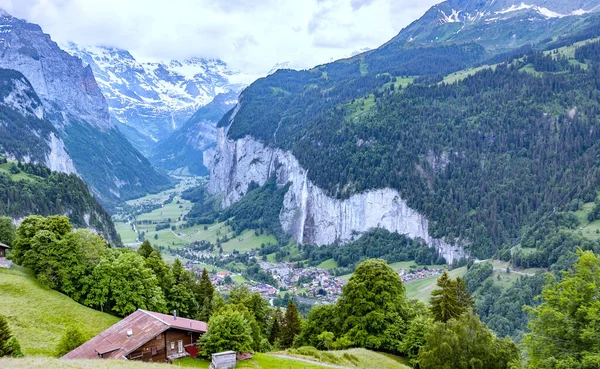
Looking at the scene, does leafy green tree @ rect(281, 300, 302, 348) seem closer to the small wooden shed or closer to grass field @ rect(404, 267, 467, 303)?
the small wooden shed

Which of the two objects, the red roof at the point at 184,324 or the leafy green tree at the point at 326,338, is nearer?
the red roof at the point at 184,324

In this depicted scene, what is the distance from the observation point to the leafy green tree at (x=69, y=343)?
40594 millimetres

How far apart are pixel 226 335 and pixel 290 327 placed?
28.7 m

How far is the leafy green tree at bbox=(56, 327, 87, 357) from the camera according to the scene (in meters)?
40.6

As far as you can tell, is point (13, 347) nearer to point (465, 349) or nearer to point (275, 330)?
point (465, 349)

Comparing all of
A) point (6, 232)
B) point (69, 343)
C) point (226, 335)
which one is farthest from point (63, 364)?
point (6, 232)

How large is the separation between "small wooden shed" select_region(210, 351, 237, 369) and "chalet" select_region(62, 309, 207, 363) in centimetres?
519

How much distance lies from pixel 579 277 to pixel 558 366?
6241 mm

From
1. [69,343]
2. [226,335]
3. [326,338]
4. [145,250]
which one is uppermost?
[145,250]

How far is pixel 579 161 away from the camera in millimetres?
159250

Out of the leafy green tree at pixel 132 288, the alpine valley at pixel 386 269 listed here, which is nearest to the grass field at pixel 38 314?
the alpine valley at pixel 386 269

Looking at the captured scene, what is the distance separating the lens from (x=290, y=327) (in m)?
69.4

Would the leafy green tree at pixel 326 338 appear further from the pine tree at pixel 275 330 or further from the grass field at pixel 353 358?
the pine tree at pixel 275 330

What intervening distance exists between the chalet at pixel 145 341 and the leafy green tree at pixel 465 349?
2059 cm
